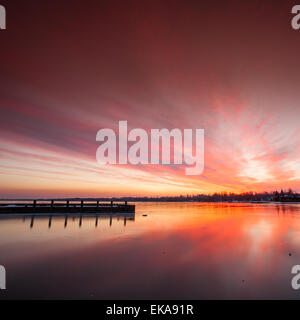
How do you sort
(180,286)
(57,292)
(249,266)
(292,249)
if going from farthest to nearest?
(292,249) < (249,266) < (180,286) < (57,292)

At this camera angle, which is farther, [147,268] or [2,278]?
[147,268]

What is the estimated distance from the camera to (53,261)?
35.5ft

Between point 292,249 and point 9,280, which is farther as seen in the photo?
point 292,249

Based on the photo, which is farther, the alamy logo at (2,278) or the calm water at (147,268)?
the alamy logo at (2,278)

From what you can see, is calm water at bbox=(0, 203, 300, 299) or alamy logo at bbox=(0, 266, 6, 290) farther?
alamy logo at bbox=(0, 266, 6, 290)

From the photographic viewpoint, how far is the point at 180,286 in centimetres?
771
